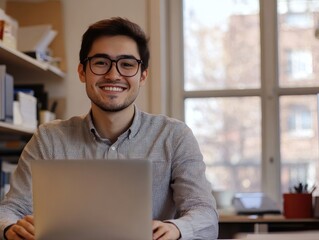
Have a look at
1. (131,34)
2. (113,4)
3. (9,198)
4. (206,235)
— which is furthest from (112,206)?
(113,4)

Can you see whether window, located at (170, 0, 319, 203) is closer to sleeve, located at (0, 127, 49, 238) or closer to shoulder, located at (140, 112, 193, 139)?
shoulder, located at (140, 112, 193, 139)

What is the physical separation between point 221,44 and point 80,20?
0.99 meters

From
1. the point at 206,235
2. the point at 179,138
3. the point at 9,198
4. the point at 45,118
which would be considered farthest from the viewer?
the point at 45,118

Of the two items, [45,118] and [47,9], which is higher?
[47,9]

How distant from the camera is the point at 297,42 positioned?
4.18 metres

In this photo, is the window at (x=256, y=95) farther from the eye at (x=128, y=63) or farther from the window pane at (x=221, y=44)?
the eye at (x=128, y=63)

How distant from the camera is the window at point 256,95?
13.5 ft

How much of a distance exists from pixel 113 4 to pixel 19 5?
0.64 m

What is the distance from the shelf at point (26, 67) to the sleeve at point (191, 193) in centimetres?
146

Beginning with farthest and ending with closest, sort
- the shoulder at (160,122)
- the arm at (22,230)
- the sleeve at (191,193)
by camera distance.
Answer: the shoulder at (160,122)
the sleeve at (191,193)
the arm at (22,230)

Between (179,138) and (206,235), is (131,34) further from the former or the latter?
(206,235)

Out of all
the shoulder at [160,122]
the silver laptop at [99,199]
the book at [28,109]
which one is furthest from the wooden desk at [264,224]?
the silver laptop at [99,199]

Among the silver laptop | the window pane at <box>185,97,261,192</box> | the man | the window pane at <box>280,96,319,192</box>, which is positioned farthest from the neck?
the window pane at <box>280,96,319,192</box>

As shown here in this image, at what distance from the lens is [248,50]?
4.20 meters
